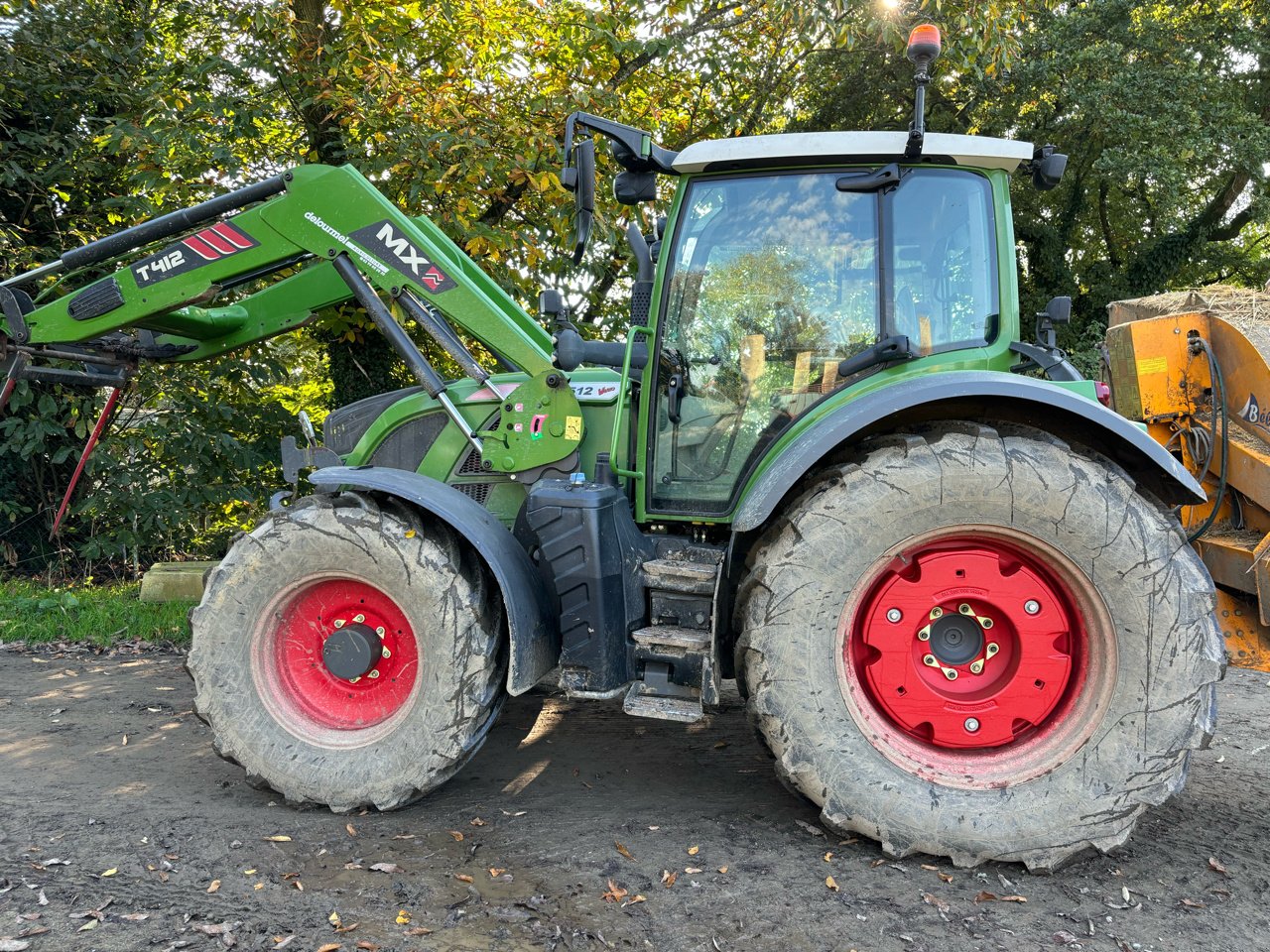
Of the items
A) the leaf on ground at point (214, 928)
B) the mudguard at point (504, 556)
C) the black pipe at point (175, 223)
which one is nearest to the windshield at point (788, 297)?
the mudguard at point (504, 556)

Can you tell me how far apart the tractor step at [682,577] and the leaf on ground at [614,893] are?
1.01 meters

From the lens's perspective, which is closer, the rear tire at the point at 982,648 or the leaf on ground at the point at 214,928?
the leaf on ground at the point at 214,928

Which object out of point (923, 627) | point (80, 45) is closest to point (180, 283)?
point (923, 627)

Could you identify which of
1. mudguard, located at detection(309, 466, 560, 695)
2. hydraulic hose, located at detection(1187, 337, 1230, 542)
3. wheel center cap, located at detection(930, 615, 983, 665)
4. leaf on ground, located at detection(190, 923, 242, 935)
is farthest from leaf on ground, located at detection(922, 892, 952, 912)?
leaf on ground, located at detection(190, 923, 242, 935)

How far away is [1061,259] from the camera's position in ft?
43.4

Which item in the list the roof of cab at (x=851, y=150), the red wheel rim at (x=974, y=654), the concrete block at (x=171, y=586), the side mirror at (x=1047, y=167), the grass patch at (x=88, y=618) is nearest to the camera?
the red wheel rim at (x=974, y=654)

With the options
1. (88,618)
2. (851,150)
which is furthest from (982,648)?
(88,618)

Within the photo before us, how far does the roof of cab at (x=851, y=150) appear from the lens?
10.4 ft

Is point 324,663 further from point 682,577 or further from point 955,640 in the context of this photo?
point 955,640

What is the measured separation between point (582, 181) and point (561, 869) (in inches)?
88.3

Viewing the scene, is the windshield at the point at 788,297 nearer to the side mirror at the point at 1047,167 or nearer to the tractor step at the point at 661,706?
the side mirror at the point at 1047,167

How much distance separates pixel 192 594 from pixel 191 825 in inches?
166

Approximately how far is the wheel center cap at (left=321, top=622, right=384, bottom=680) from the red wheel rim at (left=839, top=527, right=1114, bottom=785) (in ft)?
5.62

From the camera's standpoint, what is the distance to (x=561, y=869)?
2811mm
